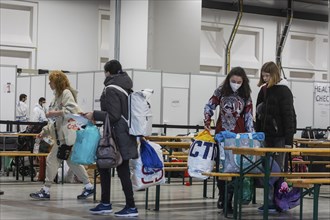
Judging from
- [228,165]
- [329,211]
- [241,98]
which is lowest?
[329,211]

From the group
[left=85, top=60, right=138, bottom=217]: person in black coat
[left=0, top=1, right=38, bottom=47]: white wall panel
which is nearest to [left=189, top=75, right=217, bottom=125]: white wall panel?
[left=0, top=1, right=38, bottom=47]: white wall panel

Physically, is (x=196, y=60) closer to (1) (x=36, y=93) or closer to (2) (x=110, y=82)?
(1) (x=36, y=93)

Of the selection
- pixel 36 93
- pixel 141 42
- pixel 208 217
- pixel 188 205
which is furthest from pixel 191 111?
pixel 208 217

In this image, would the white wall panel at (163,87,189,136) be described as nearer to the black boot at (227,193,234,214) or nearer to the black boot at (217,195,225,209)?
the black boot at (217,195,225,209)

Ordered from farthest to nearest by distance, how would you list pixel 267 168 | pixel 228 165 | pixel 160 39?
1. pixel 160 39
2. pixel 228 165
3. pixel 267 168

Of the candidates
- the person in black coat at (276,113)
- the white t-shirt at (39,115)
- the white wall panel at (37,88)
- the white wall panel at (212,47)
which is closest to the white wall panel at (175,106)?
the white t-shirt at (39,115)

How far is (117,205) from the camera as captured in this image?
836 cm

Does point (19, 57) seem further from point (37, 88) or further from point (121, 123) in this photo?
point (121, 123)

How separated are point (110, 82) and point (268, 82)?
1.88m

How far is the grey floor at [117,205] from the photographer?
730 cm

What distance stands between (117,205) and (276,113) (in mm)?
2181

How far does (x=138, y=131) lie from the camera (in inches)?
274

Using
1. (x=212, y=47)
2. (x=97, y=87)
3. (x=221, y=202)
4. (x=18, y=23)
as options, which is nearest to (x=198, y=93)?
(x=97, y=87)

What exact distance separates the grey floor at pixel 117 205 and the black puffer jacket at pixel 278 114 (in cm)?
94
